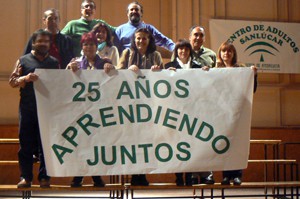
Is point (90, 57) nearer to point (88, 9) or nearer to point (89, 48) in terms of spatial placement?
point (89, 48)

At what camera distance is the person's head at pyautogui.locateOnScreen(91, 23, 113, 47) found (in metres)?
4.81

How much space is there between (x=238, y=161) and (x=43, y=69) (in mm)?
1879

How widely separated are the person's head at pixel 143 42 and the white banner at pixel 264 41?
4378mm

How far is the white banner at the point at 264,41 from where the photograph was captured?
8586 mm

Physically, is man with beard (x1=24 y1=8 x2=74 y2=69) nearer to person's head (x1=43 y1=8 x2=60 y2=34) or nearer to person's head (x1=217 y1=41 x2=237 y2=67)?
person's head (x1=43 y1=8 x2=60 y2=34)

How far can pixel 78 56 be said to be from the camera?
15.9 ft

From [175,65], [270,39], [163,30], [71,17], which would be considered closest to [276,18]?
[270,39]

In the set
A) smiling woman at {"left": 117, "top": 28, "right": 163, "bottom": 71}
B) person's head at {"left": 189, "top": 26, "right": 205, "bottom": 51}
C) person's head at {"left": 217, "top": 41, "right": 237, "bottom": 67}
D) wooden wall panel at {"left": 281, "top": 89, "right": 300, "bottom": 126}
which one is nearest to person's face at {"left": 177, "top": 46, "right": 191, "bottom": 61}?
smiling woman at {"left": 117, "top": 28, "right": 163, "bottom": 71}

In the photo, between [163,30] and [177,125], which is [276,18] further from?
[177,125]

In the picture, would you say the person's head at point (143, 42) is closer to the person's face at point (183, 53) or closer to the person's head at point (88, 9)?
the person's face at point (183, 53)

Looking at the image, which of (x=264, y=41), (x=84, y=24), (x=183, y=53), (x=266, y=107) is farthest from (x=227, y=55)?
(x=266, y=107)

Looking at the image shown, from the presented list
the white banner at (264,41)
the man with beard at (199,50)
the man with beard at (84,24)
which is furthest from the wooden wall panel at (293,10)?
the man with beard at (84,24)

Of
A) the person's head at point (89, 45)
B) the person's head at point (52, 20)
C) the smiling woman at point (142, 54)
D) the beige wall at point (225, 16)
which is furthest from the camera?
the beige wall at point (225, 16)

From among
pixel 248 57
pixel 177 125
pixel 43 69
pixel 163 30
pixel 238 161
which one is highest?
pixel 163 30
